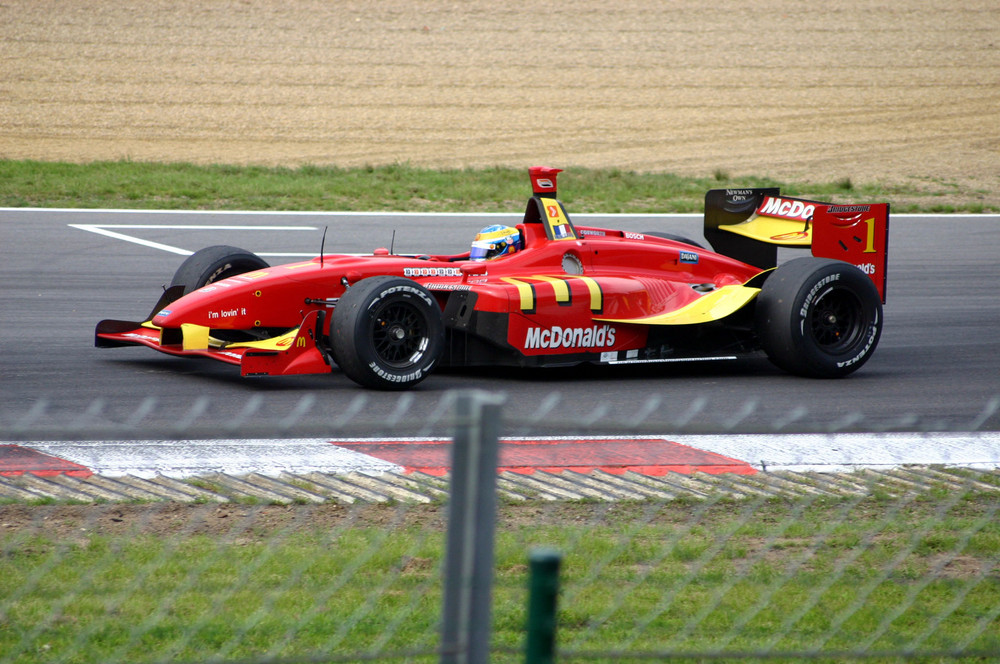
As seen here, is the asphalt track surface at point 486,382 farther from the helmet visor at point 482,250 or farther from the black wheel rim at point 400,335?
the helmet visor at point 482,250

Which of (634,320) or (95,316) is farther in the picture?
(95,316)

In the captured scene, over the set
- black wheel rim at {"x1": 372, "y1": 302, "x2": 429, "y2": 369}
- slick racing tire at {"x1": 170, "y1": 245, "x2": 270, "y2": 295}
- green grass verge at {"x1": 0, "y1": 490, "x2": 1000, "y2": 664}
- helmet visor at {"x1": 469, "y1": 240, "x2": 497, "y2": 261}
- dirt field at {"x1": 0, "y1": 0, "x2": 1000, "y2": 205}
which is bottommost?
green grass verge at {"x1": 0, "y1": 490, "x2": 1000, "y2": 664}

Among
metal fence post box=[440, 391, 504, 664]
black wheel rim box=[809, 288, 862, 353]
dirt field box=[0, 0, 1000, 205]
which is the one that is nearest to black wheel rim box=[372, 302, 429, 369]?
black wheel rim box=[809, 288, 862, 353]

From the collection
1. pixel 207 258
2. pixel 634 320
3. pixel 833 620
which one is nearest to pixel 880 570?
pixel 833 620

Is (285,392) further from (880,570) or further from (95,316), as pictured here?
(880,570)

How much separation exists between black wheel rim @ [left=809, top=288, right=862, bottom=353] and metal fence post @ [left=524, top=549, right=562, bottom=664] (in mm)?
6502

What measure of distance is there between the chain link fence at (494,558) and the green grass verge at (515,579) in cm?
1

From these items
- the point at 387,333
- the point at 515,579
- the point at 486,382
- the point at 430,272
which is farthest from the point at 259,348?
the point at 515,579

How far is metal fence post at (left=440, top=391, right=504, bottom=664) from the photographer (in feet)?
8.54

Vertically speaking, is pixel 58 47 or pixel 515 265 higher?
pixel 58 47

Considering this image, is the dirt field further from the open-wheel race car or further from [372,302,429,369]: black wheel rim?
[372,302,429,369]: black wheel rim

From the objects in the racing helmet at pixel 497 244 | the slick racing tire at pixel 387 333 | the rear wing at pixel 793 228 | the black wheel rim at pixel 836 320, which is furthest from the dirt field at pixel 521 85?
the slick racing tire at pixel 387 333

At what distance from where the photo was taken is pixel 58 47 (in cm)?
3544

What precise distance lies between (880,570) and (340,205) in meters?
15.5
